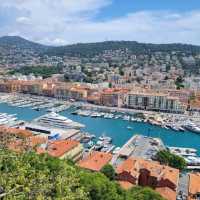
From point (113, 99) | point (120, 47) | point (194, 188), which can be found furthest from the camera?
point (120, 47)

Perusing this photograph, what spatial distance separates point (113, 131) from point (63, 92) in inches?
633

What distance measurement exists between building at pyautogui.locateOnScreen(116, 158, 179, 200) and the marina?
816 cm

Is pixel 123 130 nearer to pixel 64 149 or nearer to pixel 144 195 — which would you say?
pixel 64 149

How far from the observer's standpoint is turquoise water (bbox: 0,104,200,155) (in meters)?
26.2

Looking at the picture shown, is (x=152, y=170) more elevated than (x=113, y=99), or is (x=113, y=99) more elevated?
(x=152, y=170)

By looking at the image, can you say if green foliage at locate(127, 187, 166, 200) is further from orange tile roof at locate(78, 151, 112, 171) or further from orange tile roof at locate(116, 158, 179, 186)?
orange tile roof at locate(78, 151, 112, 171)

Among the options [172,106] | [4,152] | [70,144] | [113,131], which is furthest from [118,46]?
[4,152]

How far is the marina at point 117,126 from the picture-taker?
2661 centimetres

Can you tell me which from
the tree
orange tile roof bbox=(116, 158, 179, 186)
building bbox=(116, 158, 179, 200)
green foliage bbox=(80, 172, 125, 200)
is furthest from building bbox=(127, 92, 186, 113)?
green foliage bbox=(80, 172, 125, 200)

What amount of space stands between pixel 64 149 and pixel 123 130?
449 inches

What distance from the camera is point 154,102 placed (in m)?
38.0

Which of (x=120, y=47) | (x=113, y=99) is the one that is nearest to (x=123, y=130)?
(x=113, y=99)

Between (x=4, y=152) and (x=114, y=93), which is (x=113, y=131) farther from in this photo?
(x=4, y=152)

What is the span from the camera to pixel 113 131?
28.4 metres
